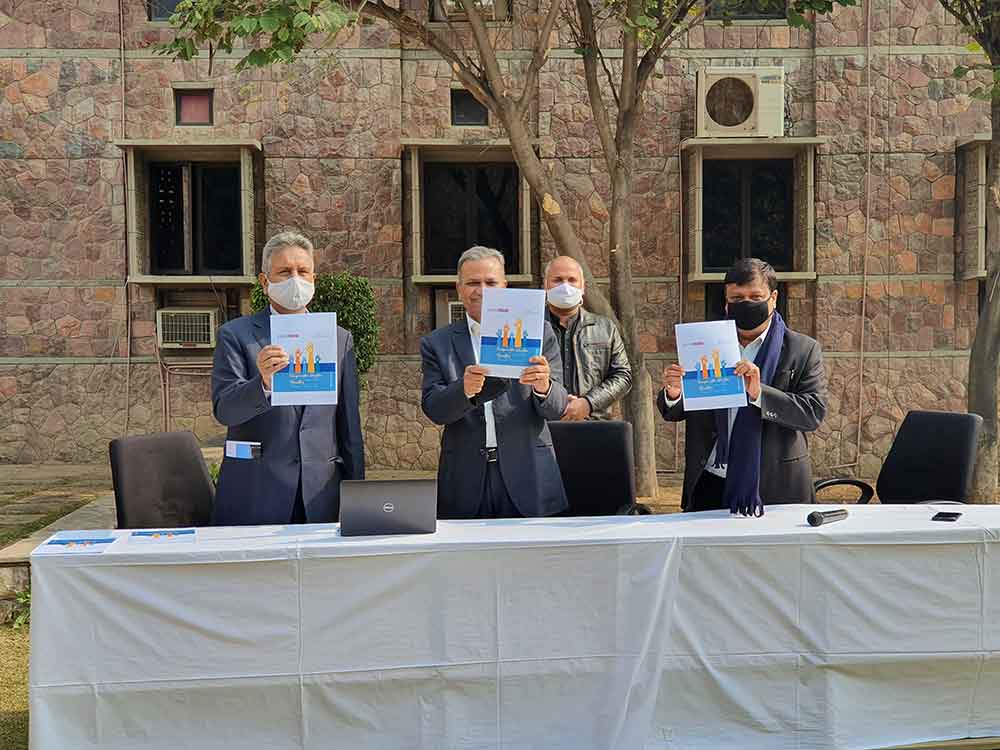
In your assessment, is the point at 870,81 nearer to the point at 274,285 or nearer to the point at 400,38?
the point at 400,38

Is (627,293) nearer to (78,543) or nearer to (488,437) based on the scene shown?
(488,437)

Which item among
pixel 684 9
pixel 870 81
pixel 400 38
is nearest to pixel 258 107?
pixel 400 38

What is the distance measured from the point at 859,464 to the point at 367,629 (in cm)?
854

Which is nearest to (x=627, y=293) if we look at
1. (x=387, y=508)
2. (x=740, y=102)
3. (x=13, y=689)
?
(x=740, y=102)

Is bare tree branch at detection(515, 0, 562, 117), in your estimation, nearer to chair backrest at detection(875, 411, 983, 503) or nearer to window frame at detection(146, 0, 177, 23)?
chair backrest at detection(875, 411, 983, 503)

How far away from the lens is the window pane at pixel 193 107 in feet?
33.9

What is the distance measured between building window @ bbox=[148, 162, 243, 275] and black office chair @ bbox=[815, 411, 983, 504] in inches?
302

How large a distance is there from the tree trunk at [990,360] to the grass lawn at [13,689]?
6666 mm

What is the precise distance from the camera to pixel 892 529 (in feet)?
10.4

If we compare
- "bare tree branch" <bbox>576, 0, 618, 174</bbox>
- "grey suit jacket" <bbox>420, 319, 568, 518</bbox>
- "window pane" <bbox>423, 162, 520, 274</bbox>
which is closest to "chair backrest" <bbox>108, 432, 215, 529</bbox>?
"grey suit jacket" <bbox>420, 319, 568, 518</bbox>

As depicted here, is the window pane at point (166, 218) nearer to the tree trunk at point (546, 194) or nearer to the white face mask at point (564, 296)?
the tree trunk at point (546, 194)

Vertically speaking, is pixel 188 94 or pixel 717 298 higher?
pixel 188 94

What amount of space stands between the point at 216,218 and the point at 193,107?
3.90 feet

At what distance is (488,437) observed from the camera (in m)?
3.61
